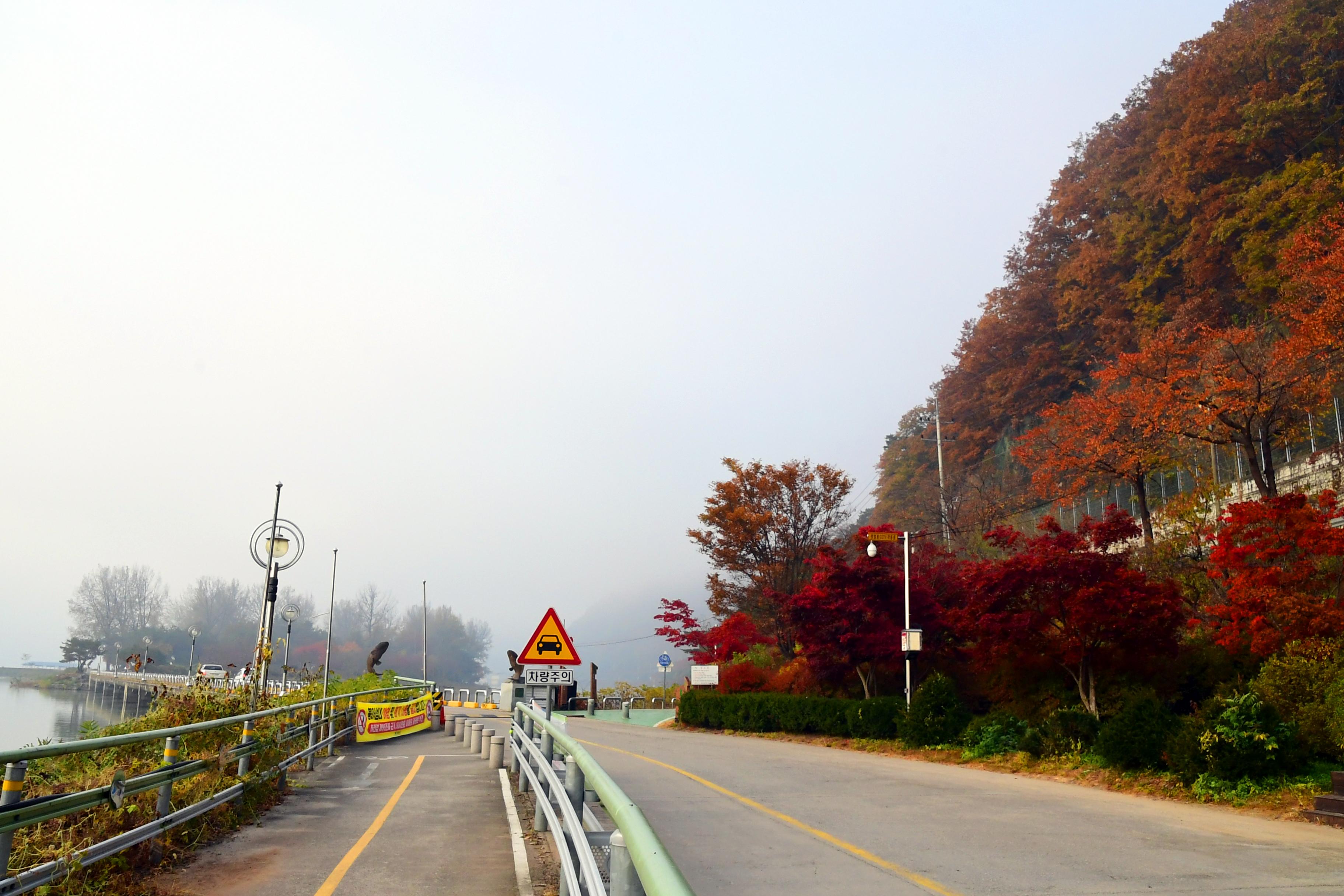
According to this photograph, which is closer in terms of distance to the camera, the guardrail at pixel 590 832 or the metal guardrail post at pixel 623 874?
the guardrail at pixel 590 832

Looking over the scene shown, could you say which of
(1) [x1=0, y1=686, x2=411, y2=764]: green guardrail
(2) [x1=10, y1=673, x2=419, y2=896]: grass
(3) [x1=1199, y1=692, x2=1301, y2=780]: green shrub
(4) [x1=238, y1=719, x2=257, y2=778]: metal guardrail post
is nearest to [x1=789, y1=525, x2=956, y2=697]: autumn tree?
(3) [x1=1199, y1=692, x2=1301, y2=780]: green shrub

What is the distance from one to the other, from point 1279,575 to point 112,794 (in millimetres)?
16866

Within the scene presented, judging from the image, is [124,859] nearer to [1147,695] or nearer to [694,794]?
[694,794]

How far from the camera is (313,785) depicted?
1536cm

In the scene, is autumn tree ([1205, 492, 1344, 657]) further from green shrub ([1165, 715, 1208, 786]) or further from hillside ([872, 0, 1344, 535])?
hillside ([872, 0, 1344, 535])

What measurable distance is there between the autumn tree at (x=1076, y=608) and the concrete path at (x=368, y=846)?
35.2 feet

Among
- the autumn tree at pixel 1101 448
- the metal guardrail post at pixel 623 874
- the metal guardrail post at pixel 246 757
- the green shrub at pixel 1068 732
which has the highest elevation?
the autumn tree at pixel 1101 448

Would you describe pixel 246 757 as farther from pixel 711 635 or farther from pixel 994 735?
pixel 711 635

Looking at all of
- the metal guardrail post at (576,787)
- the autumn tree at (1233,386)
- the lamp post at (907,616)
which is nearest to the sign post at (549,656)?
the metal guardrail post at (576,787)

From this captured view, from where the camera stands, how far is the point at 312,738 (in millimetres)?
17797

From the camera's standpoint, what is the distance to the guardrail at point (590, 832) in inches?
108

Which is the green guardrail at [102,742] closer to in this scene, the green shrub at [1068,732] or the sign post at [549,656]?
the sign post at [549,656]

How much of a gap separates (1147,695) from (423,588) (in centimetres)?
6415

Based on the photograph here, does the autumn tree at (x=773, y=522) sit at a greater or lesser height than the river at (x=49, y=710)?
greater
